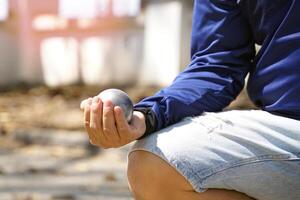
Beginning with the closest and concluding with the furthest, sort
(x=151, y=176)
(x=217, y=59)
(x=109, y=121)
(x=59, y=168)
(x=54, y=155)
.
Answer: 1. (x=109, y=121)
2. (x=151, y=176)
3. (x=217, y=59)
4. (x=59, y=168)
5. (x=54, y=155)

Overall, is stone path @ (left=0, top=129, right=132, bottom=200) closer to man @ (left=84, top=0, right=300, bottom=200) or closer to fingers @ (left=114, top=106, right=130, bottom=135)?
man @ (left=84, top=0, right=300, bottom=200)

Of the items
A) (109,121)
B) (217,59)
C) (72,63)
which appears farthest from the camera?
(72,63)

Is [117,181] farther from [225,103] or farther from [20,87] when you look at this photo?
[20,87]

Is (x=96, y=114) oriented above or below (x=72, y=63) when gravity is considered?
above

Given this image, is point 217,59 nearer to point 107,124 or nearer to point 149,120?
point 149,120

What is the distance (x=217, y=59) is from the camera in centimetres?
213

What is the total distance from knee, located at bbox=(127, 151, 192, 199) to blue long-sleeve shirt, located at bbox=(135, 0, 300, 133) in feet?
0.32

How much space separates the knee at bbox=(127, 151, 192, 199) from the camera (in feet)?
6.27

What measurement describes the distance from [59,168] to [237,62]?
2.94 m

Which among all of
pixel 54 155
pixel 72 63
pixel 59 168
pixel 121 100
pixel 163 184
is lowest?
pixel 72 63

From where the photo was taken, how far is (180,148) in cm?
192

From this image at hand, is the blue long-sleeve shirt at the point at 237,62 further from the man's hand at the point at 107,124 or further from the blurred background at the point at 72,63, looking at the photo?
the blurred background at the point at 72,63

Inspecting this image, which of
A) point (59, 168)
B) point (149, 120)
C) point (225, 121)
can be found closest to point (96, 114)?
point (149, 120)

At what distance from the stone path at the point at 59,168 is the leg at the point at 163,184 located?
2087mm
